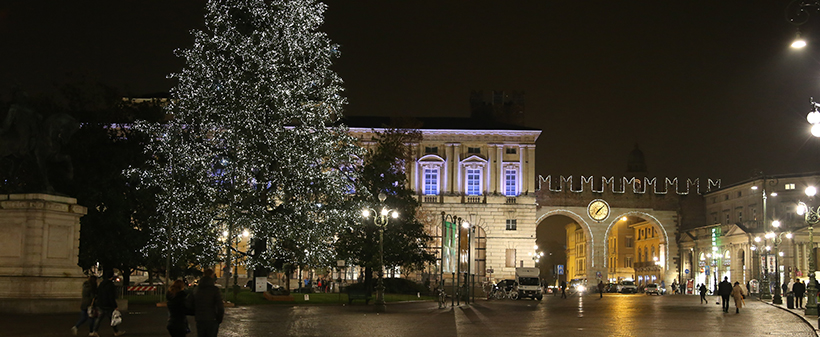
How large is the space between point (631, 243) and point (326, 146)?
3067 inches

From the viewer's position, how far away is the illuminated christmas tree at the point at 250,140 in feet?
114

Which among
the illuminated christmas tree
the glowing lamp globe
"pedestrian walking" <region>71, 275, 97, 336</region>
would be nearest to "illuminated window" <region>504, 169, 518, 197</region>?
the illuminated christmas tree

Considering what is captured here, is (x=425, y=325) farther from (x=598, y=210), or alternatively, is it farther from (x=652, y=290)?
(x=598, y=210)

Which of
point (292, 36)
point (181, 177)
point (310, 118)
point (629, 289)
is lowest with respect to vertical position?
point (629, 289)

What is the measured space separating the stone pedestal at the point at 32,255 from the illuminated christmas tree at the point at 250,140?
38.5 ft

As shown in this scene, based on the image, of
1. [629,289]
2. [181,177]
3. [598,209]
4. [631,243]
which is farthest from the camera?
[631,243]

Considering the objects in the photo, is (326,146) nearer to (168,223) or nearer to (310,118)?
(310,118)

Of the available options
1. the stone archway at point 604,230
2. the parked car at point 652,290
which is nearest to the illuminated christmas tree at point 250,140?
→ the parked car at point 652,290

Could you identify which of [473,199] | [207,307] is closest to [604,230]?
[473,199]

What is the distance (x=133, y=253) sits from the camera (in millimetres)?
37719

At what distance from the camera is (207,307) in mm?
11867

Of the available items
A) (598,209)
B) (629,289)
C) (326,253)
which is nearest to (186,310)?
(326,253)

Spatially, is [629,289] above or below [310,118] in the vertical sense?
below

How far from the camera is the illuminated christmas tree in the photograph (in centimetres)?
3472
